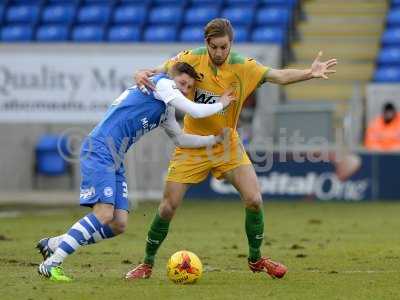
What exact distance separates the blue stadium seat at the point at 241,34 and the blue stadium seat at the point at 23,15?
5.36m

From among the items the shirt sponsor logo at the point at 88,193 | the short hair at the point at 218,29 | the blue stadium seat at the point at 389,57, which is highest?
the blue stadium seat at the point at 389,57

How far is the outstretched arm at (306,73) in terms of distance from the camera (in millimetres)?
10602

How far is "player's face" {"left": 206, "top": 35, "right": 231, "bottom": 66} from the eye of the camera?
34.2 feet

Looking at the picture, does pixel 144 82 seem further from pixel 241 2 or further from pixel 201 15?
pixel 241 2

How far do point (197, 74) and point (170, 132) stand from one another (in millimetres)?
603

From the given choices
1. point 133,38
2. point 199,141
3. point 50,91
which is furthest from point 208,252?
point 133,38

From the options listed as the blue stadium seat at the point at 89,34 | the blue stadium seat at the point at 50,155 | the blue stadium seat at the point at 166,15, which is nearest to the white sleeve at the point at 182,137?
the blue stadium seat at the point at 50,155

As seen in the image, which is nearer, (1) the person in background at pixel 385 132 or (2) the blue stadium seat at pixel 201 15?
(1) the person in background at pixel 385 132

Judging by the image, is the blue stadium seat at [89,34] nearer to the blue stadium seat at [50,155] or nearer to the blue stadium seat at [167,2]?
the blue stadium seat at [167,2]

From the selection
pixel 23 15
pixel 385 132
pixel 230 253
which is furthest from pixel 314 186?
pixel 23 15

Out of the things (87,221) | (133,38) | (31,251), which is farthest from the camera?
(133,38)

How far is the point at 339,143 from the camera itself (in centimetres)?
2277

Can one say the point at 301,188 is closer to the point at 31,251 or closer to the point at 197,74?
the point at 31,251

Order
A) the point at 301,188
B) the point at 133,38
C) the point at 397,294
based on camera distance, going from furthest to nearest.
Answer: the point at 133,38 < the point at 301,188 < the point at 397,294
